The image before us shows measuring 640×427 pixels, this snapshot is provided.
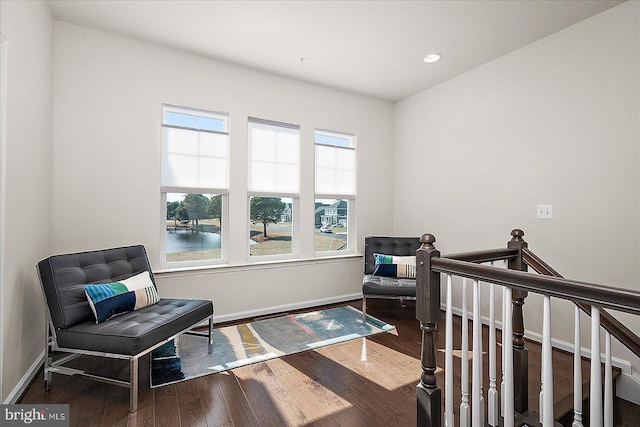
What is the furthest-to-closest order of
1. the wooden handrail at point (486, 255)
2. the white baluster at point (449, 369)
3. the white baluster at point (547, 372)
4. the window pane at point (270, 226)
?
the window pane at point (270, 226) → the wooden handrail at point (486, 255) → the white baluster at point (449, 369) → the white baluster at point (547, 372)

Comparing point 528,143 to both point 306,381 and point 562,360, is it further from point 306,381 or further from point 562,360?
point 306,381

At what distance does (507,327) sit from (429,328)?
0.34 metres

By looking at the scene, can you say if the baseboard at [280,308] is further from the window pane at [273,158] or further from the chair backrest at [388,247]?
the window pane at [273,158]

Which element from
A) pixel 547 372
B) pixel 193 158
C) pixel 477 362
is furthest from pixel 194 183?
pixel 547 372

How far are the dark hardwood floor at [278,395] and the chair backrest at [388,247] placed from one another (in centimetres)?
143

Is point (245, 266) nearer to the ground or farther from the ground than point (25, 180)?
nearer to the ground

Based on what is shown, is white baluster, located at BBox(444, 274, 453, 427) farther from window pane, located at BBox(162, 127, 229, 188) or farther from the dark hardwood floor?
window pane, located at BBox(162, 127, 229, 188)

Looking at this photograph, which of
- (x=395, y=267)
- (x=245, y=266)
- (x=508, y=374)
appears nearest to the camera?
(x=508, y=374)

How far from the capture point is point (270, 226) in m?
3.74

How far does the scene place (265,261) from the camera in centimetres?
364

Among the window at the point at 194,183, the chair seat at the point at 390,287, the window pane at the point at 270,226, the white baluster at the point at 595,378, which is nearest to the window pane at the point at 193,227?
the window at the point at 194,183

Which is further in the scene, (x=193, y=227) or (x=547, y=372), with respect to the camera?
(x=193, y=227)

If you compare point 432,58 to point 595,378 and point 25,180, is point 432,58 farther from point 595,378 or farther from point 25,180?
point 25,180

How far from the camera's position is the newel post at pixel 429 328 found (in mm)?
1517
